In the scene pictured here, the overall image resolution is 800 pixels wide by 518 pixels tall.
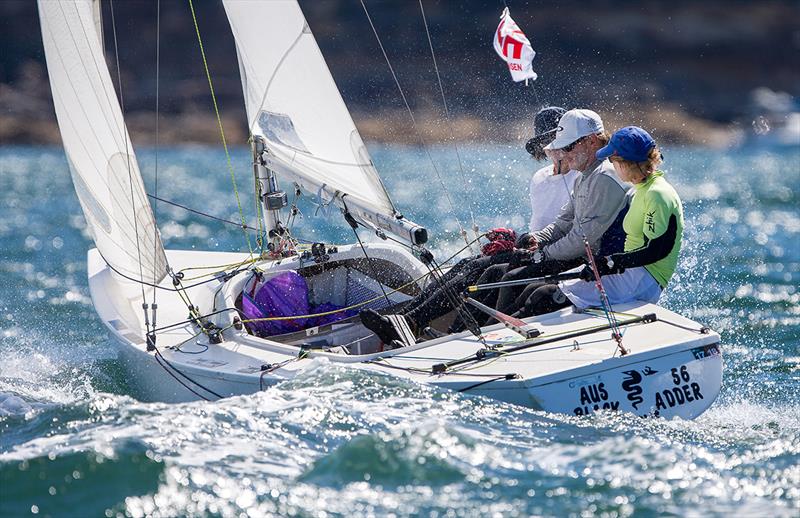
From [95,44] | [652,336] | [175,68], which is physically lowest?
[652,336]

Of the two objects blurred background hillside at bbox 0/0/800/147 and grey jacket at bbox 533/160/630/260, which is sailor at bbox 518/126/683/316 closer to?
grey jacket at bbox 533/160/630/260

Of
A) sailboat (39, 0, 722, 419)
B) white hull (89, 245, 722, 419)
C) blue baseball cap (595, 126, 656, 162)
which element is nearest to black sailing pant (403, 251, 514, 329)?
sailboat (39, 0, 722, 419)

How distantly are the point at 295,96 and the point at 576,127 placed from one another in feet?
5.21

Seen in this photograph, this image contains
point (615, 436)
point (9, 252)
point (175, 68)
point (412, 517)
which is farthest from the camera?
point (175, 68)

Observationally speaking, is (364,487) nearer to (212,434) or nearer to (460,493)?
(460,493)

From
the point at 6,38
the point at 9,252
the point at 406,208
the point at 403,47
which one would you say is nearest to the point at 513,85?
the point at 406,208

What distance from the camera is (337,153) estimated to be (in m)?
5.86

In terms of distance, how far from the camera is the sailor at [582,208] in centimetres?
521

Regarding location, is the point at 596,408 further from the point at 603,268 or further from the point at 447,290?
the point at 447,290

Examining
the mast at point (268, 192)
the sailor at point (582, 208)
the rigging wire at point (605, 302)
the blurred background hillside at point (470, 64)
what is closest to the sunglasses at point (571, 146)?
the sailor at point (582, 208)

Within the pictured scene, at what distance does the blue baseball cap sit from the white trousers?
558 millimetres

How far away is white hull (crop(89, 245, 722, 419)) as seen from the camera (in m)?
4.49

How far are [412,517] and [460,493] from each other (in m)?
0.22

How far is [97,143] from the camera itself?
227 inches
